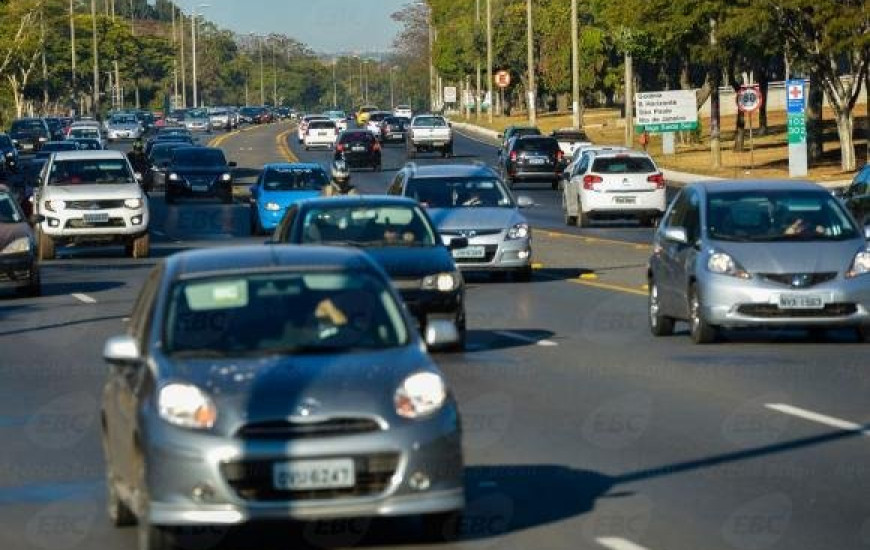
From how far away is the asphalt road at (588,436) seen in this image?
34.7ft

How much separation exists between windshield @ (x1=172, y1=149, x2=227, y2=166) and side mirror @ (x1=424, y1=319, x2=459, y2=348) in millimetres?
47442

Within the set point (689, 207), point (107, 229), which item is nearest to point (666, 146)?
point (107, 229)

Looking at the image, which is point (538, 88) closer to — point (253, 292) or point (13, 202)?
point (13, 202)

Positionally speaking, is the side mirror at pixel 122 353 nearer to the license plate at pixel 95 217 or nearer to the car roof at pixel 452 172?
the car roof at pixel 452 172

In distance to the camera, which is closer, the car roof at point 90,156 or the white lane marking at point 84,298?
the white lane marking at point 84,298

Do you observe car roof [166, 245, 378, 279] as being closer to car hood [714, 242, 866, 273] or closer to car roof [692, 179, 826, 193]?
car hood [714, 242, 866, 273]

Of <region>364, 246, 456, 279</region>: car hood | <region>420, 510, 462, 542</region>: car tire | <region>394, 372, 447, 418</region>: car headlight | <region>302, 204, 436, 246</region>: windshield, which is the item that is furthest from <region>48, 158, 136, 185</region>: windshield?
<region>394, 372, 447, 418</region>: car headlight

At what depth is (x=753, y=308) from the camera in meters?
19.9

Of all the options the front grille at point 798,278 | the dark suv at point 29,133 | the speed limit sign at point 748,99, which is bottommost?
the front grille at point 798,278

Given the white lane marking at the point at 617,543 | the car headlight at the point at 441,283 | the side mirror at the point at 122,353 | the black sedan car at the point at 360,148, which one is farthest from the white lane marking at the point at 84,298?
the black sedan car at the point at 360,148

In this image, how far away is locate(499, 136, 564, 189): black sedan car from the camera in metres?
64.1

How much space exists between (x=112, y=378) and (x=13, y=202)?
64.8ft

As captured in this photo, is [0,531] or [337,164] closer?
[0,531]

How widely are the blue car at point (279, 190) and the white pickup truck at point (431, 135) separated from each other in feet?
144
